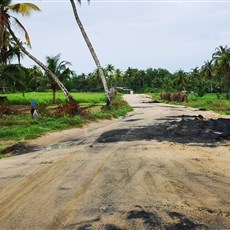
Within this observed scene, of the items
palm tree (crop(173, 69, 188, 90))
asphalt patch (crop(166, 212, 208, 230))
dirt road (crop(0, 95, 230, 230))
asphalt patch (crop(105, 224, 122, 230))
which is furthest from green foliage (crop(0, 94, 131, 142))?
palm tree (crop(173, 69, 188, 90))

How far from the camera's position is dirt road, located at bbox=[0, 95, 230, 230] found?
4.71 metres

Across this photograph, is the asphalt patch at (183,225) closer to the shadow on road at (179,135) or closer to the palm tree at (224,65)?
the shadow on road at (179,135)

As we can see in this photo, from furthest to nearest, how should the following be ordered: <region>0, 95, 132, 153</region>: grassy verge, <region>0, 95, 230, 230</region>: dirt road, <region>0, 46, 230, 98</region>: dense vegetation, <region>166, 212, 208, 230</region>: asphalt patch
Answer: <region>0, 46, 230, 98</region>: dense vegetation, <region>0, 95, 132, 153</region>: grassy verge, <region>0, 95, 230, 230</region>: dirt road, <region>166, 212, 208, 230</region>: asphalt patch

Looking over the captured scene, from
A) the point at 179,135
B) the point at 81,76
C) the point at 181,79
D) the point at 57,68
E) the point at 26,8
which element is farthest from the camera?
the point at 81,76

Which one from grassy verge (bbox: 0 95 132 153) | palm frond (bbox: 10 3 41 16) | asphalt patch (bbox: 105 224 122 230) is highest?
palm frond (bbox: 10 3 41 16)

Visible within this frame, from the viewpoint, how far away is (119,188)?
6.07 m

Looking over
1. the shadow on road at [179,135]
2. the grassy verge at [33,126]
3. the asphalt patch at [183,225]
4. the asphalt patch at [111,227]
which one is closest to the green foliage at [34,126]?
the grassy verge at [33,126]

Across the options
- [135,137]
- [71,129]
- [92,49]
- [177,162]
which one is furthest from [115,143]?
[92,49]

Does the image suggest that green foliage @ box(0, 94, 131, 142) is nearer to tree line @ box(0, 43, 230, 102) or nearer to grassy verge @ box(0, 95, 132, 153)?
grassy verge @ box(0, 95, 132, 153)

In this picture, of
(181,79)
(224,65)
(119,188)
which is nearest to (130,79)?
(181,79)

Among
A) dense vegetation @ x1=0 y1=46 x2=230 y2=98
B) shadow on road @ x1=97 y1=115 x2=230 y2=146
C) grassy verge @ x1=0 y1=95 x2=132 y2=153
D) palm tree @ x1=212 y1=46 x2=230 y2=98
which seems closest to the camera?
shadow on road @ x1=97 y1=115 x2=230 y2=146

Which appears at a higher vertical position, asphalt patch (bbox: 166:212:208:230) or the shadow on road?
asphalt patch (bbox: 166:212:208:230)

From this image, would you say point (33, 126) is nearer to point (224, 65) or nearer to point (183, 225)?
point (183, 225)

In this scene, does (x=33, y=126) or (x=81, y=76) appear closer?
(x=33, y=126)
